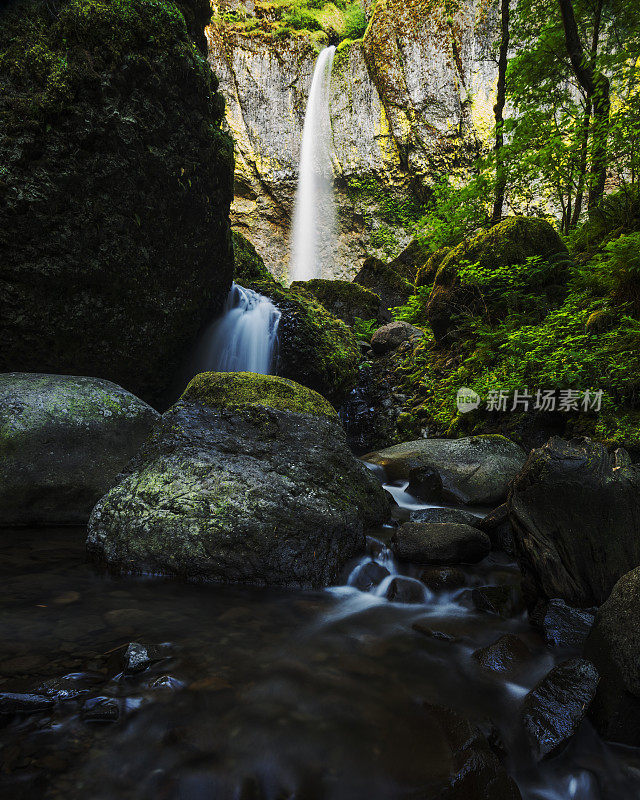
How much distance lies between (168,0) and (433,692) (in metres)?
7.59

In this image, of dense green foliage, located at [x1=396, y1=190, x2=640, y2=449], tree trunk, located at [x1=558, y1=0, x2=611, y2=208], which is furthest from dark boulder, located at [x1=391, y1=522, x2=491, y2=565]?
tree trunk, located at [x1=558, y1=0, x2=611, y2=208]

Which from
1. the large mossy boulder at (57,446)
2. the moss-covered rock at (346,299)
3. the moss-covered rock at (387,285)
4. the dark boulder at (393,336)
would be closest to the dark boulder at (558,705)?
the large mossy boulder at (57,446)

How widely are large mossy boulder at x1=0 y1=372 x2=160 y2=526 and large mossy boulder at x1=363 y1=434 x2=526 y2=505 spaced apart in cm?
355

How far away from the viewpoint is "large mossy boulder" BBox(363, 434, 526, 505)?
509cm

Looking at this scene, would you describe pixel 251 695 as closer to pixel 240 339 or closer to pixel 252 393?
pixel 252 393

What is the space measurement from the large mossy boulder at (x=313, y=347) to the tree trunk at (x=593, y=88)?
17.6ft

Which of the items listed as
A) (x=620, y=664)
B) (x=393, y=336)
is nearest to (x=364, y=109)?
(x=393, y=336)

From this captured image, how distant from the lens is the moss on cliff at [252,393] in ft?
14.2

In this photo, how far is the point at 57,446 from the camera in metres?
3.91

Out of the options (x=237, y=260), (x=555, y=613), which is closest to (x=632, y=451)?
(x=555, y=613)

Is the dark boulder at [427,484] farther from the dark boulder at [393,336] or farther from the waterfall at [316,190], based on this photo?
the waterfall at [316,190]

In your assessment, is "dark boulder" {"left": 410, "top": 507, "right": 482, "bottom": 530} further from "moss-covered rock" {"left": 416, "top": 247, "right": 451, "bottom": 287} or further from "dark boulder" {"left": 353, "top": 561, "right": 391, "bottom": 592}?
"moss-covered rock" {"left": 416, "top": 247, "right": 451, "bottom": 287}

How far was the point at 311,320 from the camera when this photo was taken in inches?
372

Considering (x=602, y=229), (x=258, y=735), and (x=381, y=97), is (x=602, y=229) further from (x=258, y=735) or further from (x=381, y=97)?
(x=381, y=97)
